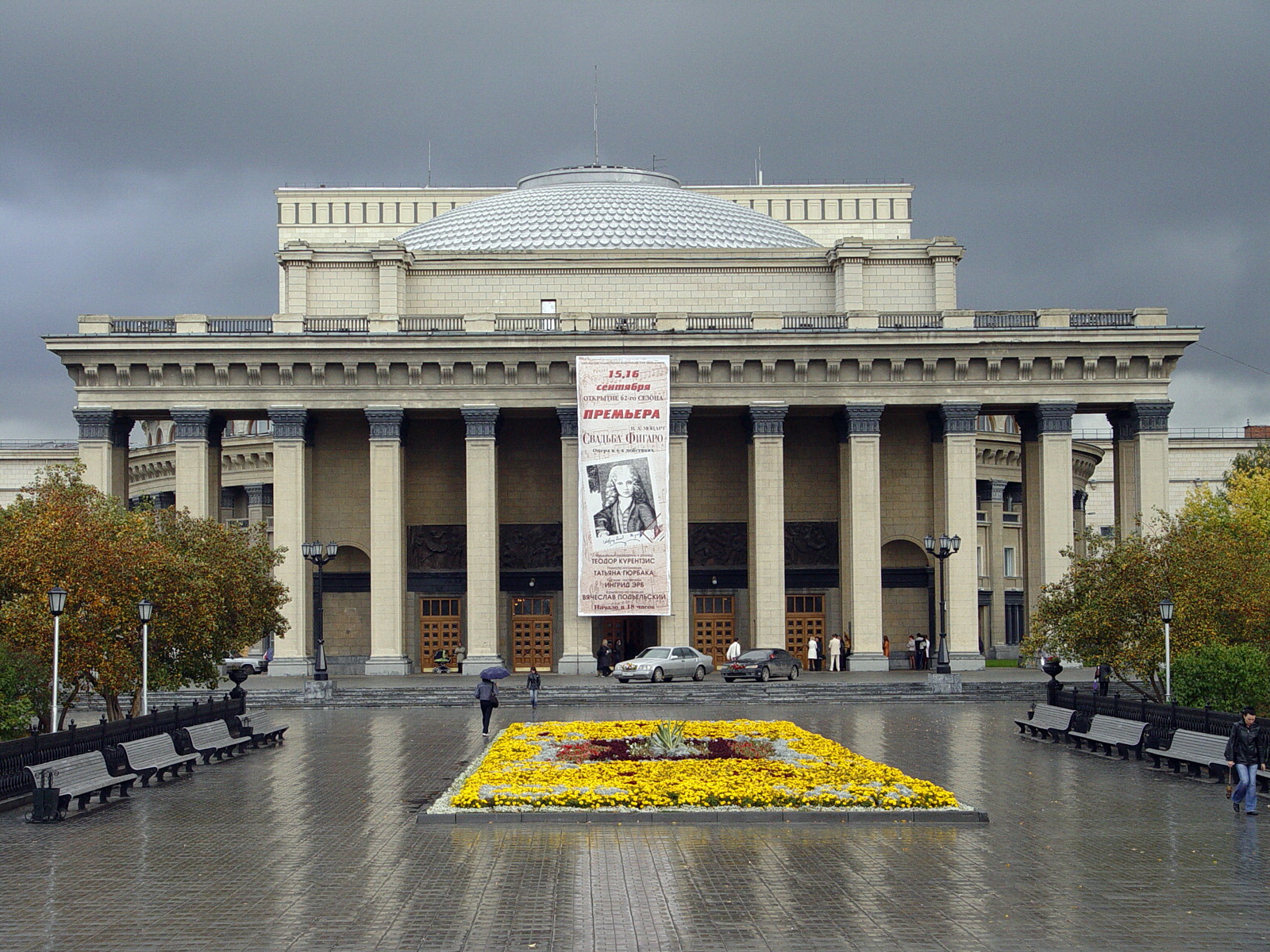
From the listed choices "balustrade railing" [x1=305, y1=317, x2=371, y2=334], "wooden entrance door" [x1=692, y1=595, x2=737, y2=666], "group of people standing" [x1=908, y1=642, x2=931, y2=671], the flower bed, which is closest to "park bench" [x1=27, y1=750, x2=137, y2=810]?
the flower bed

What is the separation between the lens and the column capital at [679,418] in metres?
46.1

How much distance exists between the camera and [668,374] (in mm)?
45250

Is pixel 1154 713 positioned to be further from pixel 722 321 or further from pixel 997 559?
pixel 997 559

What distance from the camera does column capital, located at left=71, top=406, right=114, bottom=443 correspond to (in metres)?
45.8

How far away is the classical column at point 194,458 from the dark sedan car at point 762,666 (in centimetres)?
1817

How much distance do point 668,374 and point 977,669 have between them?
1384 cm

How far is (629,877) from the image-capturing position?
1311 cm

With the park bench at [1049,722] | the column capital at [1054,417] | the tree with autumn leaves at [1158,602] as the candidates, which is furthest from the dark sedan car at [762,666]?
the park bench at [1049,722]

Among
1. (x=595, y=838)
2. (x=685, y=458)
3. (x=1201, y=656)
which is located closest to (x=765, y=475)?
(x=685, y=458)

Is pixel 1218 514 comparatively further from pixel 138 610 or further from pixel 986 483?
pixel 138 610

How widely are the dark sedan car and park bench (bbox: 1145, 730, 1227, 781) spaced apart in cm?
1981

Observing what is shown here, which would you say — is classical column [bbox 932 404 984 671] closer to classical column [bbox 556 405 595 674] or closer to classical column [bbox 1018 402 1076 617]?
classical column [bbox 1018 402 1076 617]

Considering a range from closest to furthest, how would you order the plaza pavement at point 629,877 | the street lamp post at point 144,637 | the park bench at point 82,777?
the plaza pavement at point 629,877
the park bench at point 82,777
the street lamp post at point 144,637

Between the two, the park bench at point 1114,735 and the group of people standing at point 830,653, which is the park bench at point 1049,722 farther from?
the group of people standing at point 830,653
